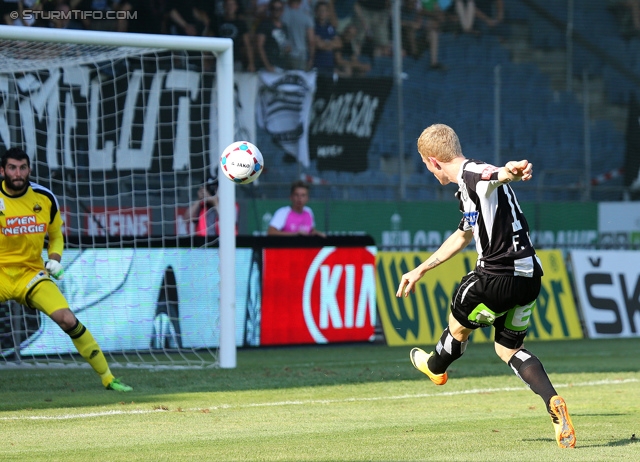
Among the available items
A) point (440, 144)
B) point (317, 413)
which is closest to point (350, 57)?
point (317, 413)

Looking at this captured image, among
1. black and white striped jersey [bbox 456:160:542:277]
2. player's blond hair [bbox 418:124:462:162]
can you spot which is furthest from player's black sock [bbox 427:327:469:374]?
player's blond hair [bbox 418:124:462:162]

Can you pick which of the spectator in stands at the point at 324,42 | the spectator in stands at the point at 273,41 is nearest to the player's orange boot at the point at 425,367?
the spectator in stands at the point at 273,41

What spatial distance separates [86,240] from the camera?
1172cm

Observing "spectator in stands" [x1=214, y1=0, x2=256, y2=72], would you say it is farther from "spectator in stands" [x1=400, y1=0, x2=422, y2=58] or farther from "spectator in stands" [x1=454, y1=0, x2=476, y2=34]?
"spectator in stands" [x1=454, y1=0, x2=476, y2=34]

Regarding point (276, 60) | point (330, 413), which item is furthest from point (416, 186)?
point (330, 413)

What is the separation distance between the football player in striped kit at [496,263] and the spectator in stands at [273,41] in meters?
10.4

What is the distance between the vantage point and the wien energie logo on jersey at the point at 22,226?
929 centimetres

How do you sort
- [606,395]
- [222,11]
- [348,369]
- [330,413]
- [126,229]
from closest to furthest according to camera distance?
[330,413] < [606,395] < [348,369] < [126,229] < [222,11]

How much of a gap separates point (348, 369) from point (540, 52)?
11741 mm

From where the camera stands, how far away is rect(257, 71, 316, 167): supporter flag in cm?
1619

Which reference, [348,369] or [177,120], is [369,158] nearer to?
[177,120]

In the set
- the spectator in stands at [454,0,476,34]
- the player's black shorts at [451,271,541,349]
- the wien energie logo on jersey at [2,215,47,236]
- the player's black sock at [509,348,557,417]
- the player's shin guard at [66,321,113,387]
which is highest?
the spectator in stands at [454,0,476,34]

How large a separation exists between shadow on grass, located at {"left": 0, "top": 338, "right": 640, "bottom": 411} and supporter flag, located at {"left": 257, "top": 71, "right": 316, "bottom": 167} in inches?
172

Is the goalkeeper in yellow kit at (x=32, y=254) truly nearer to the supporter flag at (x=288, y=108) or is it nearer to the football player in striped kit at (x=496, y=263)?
the football player in striped kit at (x=496, y=263)
